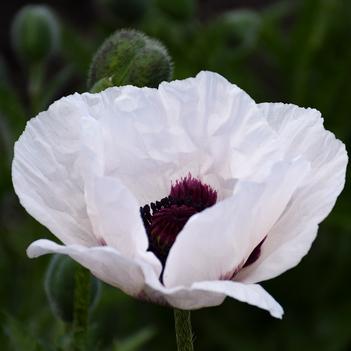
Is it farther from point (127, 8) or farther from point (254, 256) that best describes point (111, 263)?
point (127, 8)

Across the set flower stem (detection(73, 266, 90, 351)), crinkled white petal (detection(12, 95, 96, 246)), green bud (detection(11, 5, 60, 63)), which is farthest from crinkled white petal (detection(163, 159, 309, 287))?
green bud (detection(11, 5, 60, 63))

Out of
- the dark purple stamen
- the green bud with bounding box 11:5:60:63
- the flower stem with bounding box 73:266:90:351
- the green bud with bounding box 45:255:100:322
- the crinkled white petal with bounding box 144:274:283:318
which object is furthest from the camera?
the green bud with bounding box 11:5:60:63

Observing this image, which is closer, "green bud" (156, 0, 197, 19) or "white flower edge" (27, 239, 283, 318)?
"white flower edge" (27, 239, 283, 318)

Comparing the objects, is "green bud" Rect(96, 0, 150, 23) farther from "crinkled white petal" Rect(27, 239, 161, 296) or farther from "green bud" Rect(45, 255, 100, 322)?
"crinkled white petal" Rect(27, 239, 161, 296)

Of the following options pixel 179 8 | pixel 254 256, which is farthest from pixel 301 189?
pixel 179 8

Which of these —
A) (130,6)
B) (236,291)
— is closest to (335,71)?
(130,6)

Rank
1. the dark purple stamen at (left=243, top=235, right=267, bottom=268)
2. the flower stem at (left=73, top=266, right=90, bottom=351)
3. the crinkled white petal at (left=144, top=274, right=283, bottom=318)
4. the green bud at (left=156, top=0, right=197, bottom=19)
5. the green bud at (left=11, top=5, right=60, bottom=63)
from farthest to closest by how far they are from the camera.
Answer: the green bud at (left=156, top=0, right=197, bottom=19)
the green bud at (left=11, top=5, right=60, bottom=63)
the flower stem at (left=73, top=266, right=90, bottom=351)
the dark purple stamen at (left=243, top=235, right=267, bottom=268)
the crinkled white petal at (left=144, top=274, right=283, bottom=318)
